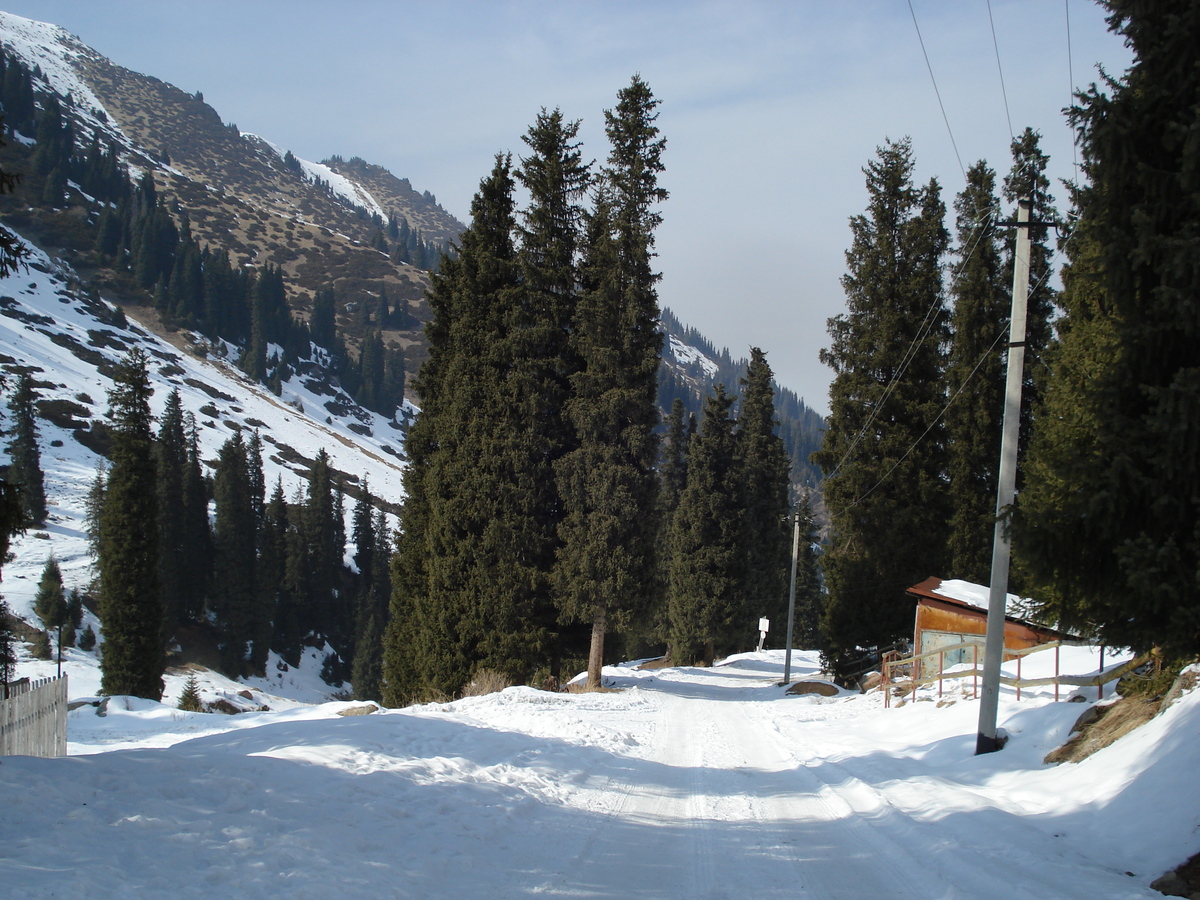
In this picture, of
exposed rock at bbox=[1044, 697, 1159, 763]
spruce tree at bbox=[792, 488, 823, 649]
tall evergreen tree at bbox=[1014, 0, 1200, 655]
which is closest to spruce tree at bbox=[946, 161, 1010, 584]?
exposed rock at bbox=[1044, 697, 1159, 763]

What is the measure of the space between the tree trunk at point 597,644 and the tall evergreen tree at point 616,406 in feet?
0.09

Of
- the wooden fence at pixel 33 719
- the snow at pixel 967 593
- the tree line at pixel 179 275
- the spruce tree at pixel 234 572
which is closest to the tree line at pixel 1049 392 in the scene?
the snow at pixel 967 593

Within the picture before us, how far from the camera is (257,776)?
21.1ft

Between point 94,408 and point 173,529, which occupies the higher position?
point 94,408

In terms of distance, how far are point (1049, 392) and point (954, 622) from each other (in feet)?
20.8

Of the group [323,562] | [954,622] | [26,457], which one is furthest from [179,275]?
[954,622]

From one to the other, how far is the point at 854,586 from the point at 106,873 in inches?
899

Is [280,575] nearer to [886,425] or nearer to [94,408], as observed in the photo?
[94,408]

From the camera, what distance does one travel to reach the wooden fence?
968 centimetres

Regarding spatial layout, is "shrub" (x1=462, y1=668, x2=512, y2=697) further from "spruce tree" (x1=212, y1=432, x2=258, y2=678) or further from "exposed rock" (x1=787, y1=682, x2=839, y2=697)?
"spruce tree" (x1=212, y1=432, x2=258, y2=678)

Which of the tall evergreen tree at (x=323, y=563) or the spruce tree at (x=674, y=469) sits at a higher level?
the spruce tree at (x=674, y=469)

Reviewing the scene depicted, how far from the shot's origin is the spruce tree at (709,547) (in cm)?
3659

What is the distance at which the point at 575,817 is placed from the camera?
23.9ft

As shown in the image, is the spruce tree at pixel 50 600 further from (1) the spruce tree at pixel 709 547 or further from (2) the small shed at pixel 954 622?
(2) the small shed at pixel 954 622
